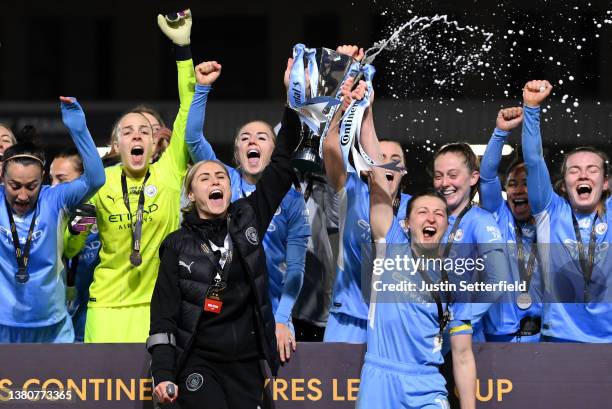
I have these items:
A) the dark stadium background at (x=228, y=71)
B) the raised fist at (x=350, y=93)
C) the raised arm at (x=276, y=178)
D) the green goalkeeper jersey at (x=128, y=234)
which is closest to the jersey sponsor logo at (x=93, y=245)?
the green goalkeeper jersey at (x=128, y=234)

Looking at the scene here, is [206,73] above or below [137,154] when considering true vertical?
above

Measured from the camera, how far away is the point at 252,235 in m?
6.66

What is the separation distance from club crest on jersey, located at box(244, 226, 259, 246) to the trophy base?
42 centimetres

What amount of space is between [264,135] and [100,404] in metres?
1.86

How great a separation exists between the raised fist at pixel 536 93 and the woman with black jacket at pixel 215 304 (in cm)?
150

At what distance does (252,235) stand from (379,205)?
29.2 inches

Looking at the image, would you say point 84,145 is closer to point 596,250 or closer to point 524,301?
point 524,301

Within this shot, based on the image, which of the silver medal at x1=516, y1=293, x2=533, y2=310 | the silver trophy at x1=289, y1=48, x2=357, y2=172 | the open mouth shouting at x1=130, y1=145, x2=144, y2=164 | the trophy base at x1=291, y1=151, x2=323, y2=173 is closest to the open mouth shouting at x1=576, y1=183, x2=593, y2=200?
the silver medal at x1=516, y1=293, x2=533, y2=310

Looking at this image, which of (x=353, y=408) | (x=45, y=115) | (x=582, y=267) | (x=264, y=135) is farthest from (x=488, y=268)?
(x=45, y=115)

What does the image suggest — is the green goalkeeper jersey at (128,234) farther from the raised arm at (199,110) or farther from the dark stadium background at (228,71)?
the dark stadium background at (228,71)

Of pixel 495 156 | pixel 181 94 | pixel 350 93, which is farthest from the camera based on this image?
pixel 181 94

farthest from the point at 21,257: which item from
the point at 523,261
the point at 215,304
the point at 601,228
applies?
the point at 601,228

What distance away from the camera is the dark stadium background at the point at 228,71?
47.9ft

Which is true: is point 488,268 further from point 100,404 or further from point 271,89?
point 271,89
